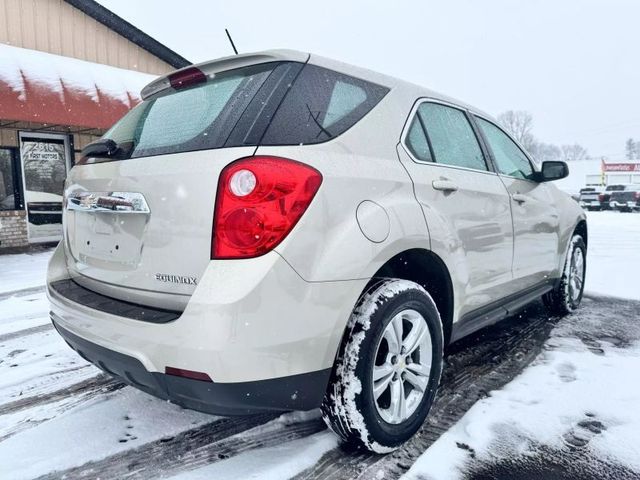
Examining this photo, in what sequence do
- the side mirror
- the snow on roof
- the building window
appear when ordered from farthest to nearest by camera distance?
1. the building window
2. the snow on roof
3. the side mirror

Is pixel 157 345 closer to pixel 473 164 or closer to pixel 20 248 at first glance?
pixel 473 164

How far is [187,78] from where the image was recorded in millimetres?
2363

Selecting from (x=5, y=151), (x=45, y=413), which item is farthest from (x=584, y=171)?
(x=45, y=413)

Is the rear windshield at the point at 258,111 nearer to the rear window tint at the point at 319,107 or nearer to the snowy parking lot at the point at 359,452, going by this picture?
the rear window tint at the point at 319,107

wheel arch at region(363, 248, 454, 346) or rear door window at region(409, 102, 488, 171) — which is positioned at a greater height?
rear door window at region(409, 102, 488, 171)

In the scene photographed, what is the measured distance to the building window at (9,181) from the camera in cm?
1038

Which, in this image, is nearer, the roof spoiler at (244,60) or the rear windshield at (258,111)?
the rear windshield at (258,111)

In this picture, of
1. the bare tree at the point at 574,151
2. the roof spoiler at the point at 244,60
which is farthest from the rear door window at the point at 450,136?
the bare tree at the point at 574,151

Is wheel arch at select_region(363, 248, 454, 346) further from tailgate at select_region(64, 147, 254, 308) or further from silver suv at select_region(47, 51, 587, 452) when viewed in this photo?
tailgate at select_region(64, 147, 254, 308)

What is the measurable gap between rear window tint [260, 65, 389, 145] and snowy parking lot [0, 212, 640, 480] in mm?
1404

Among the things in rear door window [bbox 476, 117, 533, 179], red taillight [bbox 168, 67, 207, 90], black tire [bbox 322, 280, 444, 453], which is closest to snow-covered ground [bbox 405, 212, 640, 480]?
black tire [bbox 322, 280, 444, 453]

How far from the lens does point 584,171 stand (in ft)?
191

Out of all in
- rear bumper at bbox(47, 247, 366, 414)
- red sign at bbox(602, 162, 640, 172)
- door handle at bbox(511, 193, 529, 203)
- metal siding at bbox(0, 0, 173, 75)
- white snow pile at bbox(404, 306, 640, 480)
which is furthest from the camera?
red sign at bbox(602, 162, 640, 172)

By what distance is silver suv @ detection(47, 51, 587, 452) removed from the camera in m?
1.67
